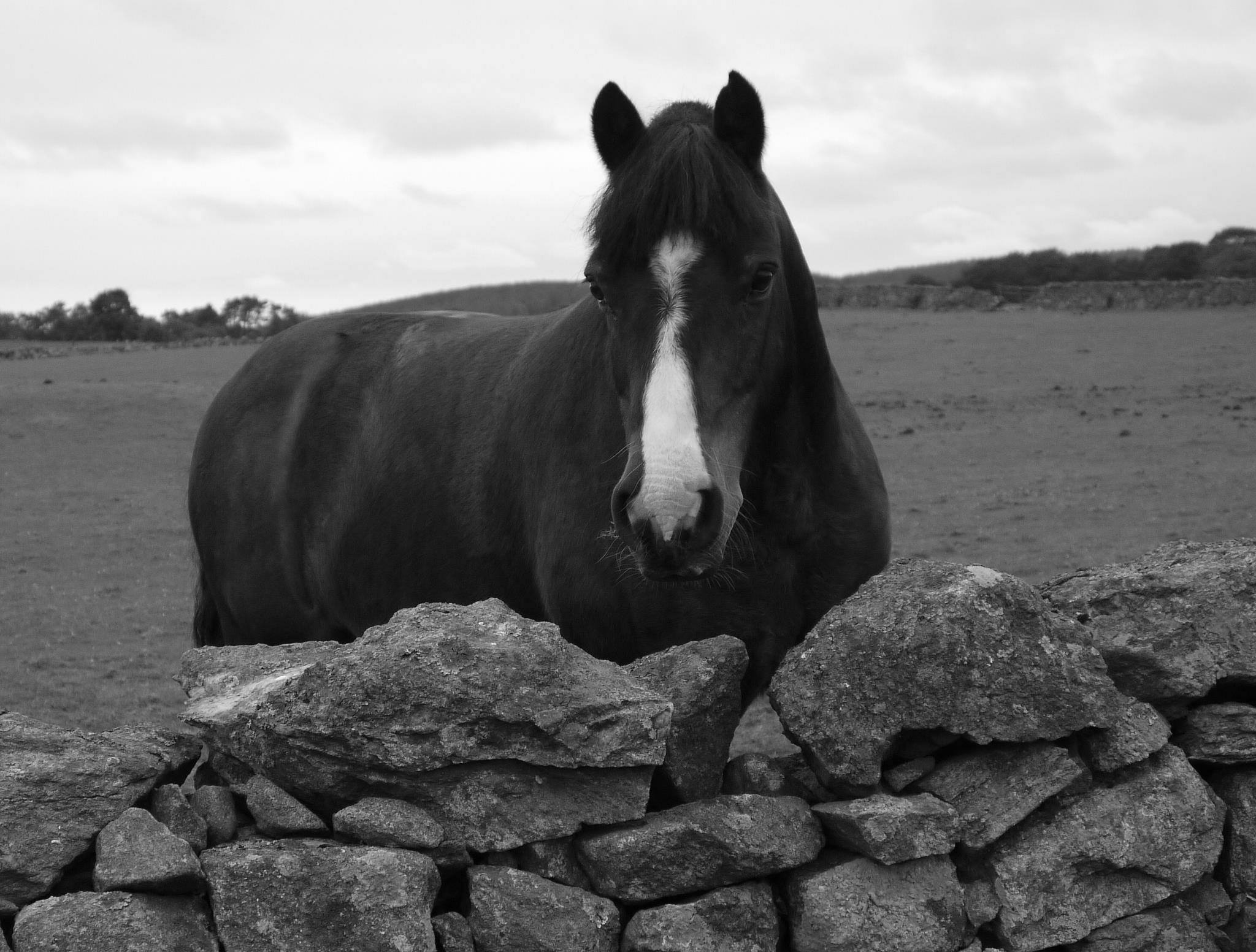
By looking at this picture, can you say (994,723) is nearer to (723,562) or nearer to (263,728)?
(723,562)

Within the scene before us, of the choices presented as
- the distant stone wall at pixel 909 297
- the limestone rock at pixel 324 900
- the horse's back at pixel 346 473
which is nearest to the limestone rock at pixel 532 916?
the limestone rock at pixel 324 900

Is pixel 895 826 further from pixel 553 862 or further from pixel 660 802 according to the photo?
pixel 553 862

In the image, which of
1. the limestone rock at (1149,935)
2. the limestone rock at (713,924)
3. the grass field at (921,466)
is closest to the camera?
the limestone rock at (713,924)

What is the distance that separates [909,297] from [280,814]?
1991 inches

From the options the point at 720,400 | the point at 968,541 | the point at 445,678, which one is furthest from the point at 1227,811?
the point at 968,541

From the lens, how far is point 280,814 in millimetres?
2988

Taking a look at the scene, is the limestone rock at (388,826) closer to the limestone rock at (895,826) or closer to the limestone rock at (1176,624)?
the limestone rock at (895,826)

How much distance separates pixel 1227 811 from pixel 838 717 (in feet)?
3.86

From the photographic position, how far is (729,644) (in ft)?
11.3

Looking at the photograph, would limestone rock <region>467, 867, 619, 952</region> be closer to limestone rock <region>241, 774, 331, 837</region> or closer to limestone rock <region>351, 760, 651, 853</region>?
limestone rock <region>351, 760, 651, 853</region>

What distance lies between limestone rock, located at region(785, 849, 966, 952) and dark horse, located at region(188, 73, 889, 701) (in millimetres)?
854

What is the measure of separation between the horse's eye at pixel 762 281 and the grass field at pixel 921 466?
7281mm

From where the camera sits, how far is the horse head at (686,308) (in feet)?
10.1

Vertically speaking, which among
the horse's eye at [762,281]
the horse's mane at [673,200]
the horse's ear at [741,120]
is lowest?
the horse's eye at [762,281]
